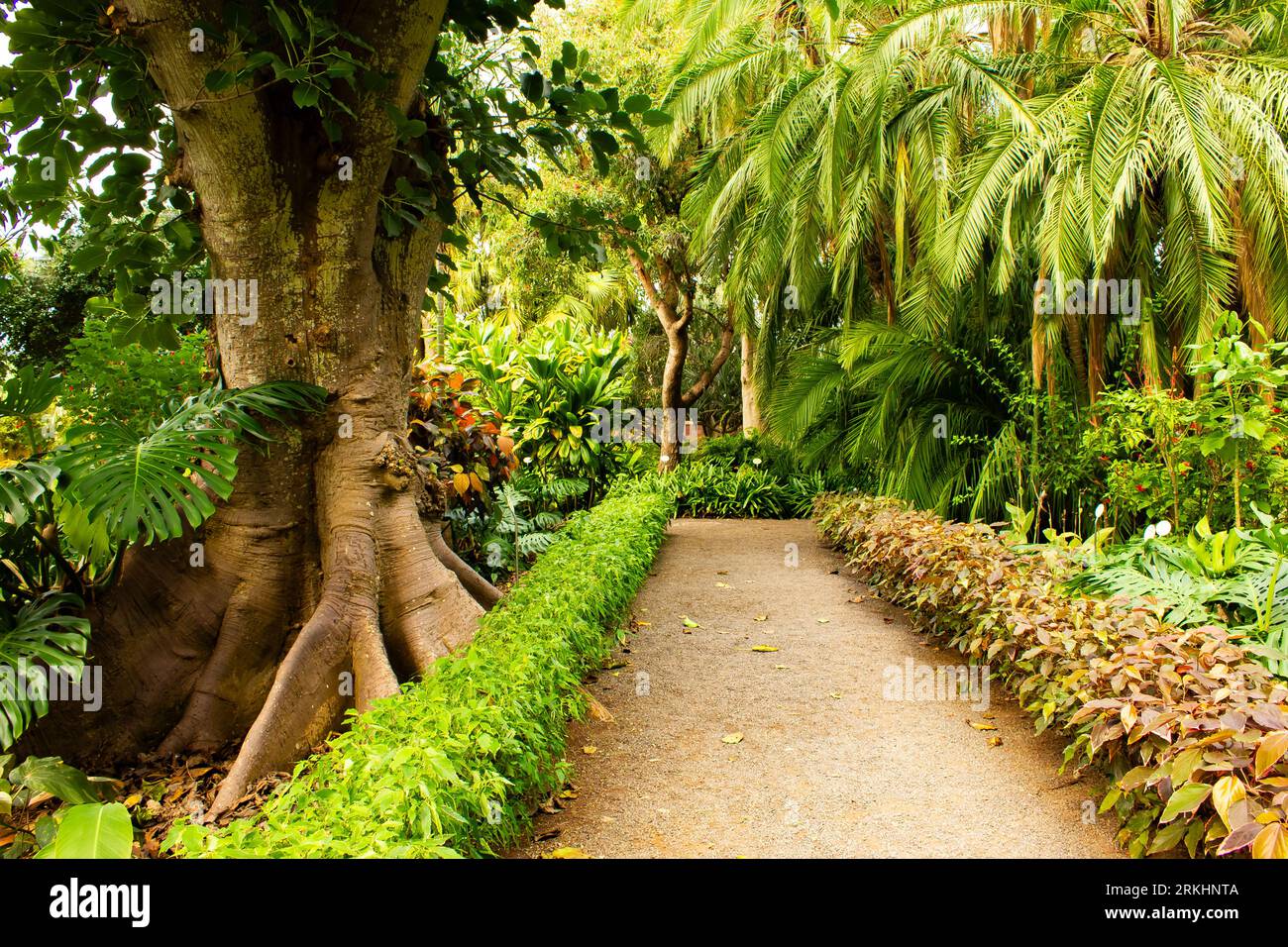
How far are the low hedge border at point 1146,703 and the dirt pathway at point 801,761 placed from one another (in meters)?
0.29

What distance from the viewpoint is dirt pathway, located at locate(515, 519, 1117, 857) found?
10.1ft

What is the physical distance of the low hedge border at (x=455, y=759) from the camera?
2057mm

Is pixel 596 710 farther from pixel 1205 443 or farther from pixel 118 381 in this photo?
pixel 1205 443

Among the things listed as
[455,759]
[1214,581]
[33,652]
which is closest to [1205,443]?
[1214,581]

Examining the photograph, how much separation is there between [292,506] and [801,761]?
2685mm

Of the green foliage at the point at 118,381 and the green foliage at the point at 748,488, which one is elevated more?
the green foliage at the point at 118,381

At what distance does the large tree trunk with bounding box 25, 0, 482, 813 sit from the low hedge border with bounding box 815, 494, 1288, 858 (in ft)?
8.88

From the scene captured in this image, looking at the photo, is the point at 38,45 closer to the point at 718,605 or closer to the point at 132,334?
the point at 132,334

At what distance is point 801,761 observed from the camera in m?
3.75

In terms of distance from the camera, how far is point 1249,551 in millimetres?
4070

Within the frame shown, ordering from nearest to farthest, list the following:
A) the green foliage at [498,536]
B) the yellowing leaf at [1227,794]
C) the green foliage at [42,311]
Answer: the yellowing leaf at [1227,794]
the green foliage at [498,536]
the green foliage at [42,311]

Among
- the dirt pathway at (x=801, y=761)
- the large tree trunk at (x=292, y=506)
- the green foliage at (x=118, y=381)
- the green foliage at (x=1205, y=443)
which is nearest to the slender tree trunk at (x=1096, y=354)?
the green foliage at (x=1205, y=443)

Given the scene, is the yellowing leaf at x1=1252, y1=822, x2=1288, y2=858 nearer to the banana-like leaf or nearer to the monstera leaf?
the banana-like leaf

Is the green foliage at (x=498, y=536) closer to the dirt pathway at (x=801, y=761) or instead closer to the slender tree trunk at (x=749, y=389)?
the dirt pathway at (x=801, y=761)
